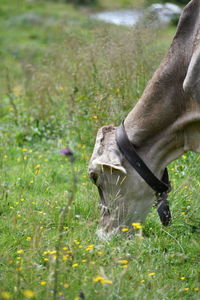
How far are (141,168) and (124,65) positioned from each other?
2120 mm

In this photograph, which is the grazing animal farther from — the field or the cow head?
the field

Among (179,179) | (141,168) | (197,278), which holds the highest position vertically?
(141,168)

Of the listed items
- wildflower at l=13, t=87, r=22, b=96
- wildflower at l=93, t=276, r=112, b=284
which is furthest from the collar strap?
wildflower at l=13, t=87, r=22, b=96

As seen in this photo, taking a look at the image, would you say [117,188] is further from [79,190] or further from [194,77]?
[79,190]

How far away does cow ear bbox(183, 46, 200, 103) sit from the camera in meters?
4.11

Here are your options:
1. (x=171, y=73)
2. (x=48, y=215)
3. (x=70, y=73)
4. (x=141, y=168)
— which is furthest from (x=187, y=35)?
(x=70, y=73)

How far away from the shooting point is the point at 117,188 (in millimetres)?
4566

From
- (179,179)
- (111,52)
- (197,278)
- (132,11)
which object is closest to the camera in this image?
(197,278)

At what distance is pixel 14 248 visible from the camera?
176 inches

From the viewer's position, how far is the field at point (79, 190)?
3621 millimetres

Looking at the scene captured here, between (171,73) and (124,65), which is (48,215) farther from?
(124,65)

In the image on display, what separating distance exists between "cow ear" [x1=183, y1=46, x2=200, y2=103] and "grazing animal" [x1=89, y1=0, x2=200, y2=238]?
16 centimetres

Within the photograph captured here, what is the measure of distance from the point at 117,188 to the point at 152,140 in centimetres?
45

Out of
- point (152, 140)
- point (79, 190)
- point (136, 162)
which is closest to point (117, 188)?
point (136, 162)
